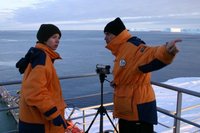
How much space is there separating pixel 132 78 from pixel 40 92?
90 centimetres

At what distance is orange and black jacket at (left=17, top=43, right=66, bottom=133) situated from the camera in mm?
2264

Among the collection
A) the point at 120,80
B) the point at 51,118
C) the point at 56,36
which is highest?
the point at 56,36

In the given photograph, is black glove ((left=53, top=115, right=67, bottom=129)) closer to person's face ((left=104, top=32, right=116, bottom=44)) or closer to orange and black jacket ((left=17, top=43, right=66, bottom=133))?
orange and black jacket ((left=17, top=43, right=66, bottom=133))

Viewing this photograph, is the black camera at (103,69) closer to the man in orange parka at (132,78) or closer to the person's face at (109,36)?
the man in orange parka at (132,78)

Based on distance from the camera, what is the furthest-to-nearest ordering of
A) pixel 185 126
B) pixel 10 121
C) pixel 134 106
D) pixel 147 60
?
pixel 10 121 < pixel 185 126 < pixel 134 106 < pixel 147 60

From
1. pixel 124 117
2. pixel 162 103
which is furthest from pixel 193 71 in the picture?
pixel 124 117

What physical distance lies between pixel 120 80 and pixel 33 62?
0.88 meters

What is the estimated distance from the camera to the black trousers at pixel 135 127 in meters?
2.78

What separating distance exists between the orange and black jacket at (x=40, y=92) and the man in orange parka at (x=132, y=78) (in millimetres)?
597

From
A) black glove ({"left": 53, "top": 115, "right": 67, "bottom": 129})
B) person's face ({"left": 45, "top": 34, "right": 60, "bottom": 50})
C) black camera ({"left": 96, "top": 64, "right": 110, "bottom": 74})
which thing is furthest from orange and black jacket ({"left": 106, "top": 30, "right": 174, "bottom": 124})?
black glove ({"left": 53, "top": 115, "right": 67, "bottom": 129})

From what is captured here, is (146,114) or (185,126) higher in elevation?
(146,114)

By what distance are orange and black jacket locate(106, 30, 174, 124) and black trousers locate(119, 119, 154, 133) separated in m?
0.06

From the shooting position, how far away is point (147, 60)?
2.49m

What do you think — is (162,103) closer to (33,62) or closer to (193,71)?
(33,62)
